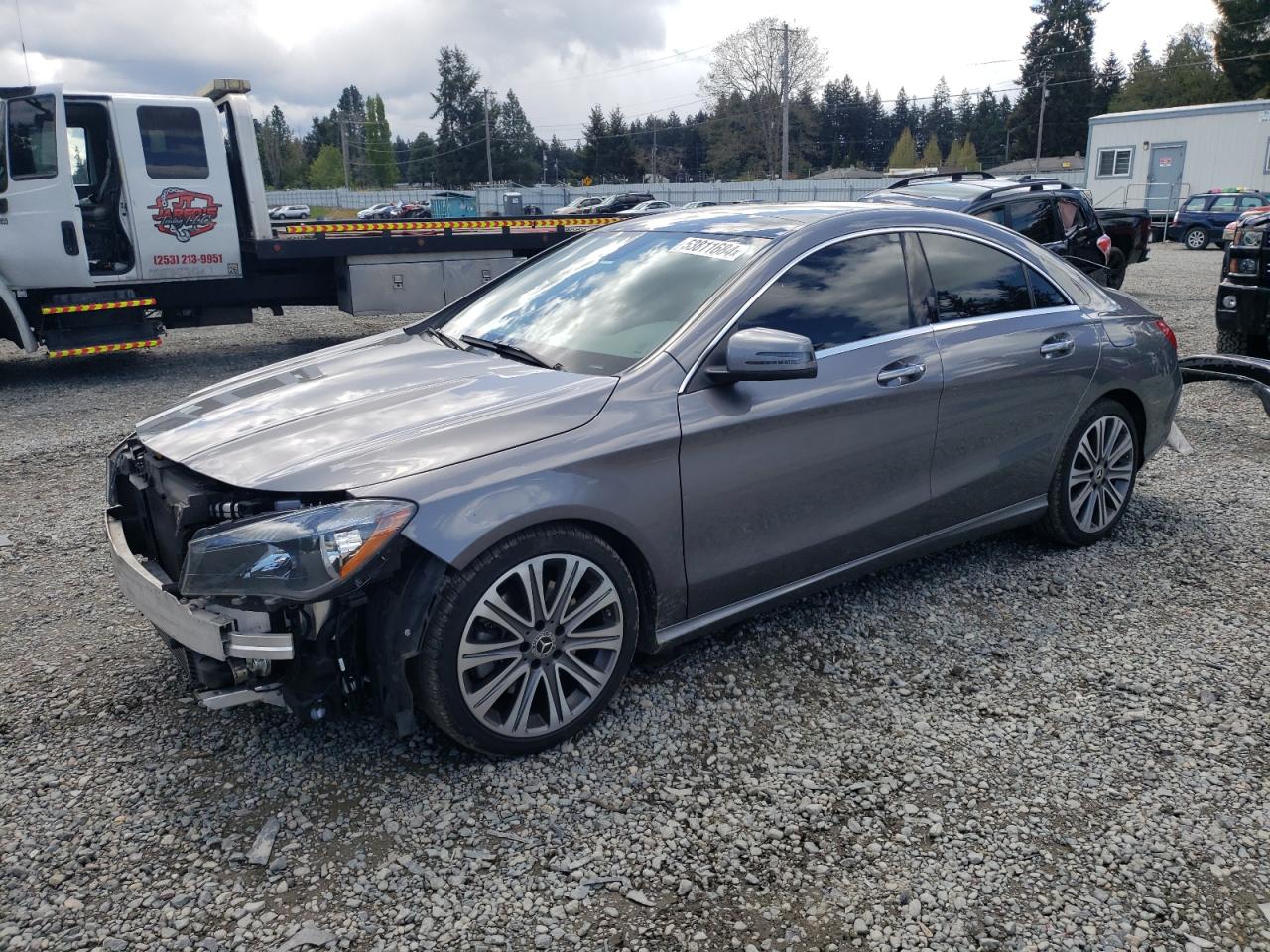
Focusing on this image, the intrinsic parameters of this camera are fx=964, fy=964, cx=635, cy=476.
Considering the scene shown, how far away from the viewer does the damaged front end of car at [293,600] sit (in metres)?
2.57

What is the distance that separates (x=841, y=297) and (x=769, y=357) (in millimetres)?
698

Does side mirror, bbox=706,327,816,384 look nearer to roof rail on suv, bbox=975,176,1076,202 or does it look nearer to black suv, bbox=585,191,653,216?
roof rail on suv, bbox=975,176,1076,202

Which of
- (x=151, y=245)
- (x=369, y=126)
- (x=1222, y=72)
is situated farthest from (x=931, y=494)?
(x=369, y=126)

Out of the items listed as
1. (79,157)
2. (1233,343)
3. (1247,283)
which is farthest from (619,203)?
(1247,283)

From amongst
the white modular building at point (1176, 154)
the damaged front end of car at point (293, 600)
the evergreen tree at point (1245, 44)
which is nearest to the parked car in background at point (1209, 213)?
the white modular building at point (1176, 154)

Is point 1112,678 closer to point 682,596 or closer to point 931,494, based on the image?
point 931,494

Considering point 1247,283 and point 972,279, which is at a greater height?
point 972,279

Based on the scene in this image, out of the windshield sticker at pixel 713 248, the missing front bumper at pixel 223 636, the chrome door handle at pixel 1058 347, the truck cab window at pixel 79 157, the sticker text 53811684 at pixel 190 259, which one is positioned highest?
the truck cab window at pixel 79 157

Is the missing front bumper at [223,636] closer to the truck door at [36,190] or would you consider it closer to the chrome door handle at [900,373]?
the chrome door handle at [900,373]

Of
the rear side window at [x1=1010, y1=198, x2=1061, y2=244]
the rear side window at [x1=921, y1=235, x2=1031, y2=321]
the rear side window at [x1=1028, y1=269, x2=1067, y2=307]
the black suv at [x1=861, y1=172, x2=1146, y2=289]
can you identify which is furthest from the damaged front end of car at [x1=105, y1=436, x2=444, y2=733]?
the rear side window at [x1=1010, y1=198, x2=1061, y2=244]

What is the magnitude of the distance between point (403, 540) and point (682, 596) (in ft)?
3.33

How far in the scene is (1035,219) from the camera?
10.3 metres

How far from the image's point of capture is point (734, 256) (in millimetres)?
3518

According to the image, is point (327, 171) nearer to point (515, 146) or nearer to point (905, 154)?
point (515, 146)
